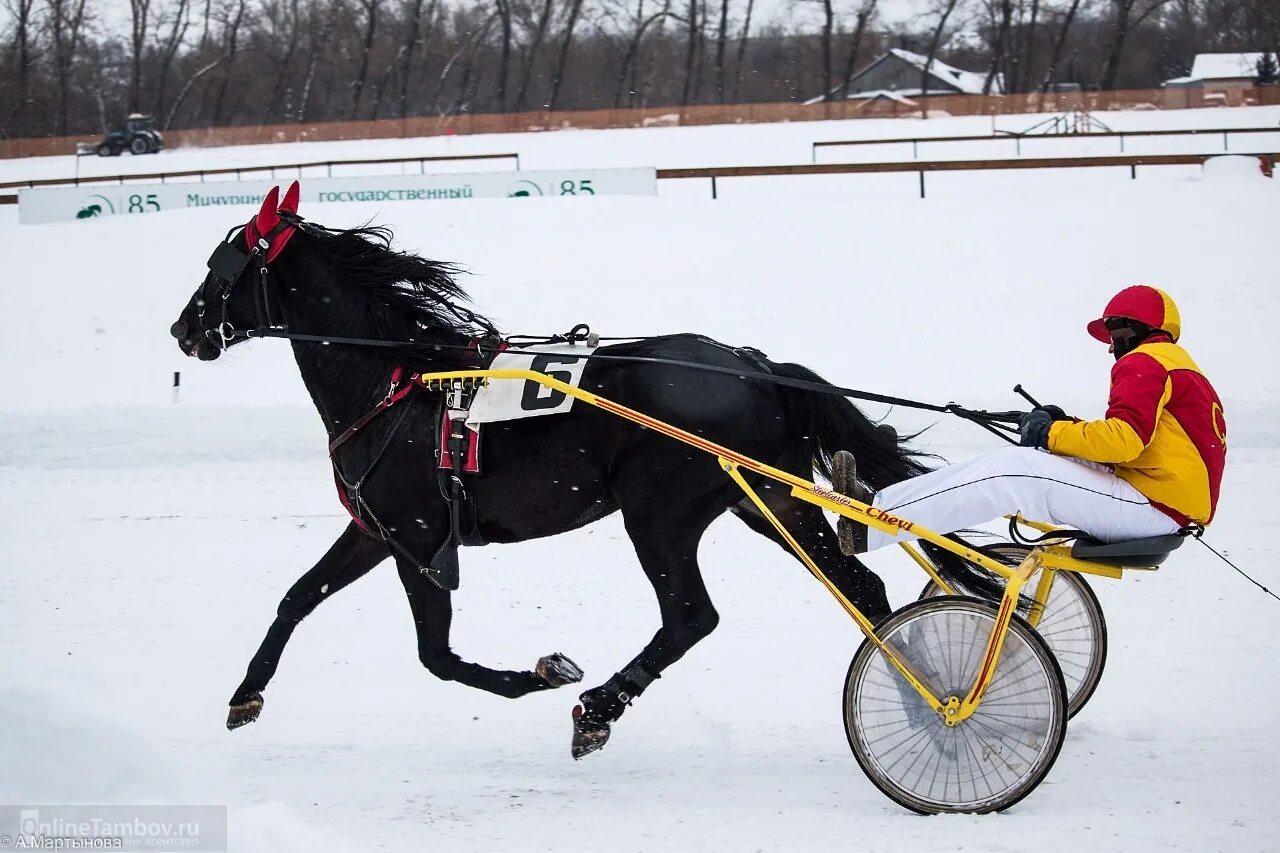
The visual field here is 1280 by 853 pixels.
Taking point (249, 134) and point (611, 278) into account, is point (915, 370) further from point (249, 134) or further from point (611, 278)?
point (249, 134)

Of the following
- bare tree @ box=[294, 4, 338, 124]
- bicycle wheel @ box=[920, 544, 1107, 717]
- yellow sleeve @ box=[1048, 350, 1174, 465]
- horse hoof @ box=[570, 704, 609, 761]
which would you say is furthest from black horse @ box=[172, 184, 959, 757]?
bare tree @ box=[294, 4, 338, 124]

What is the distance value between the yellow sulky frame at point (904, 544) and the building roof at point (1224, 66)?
46.6 meters

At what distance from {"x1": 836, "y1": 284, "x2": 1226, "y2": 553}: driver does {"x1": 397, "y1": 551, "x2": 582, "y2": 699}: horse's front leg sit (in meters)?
1.43

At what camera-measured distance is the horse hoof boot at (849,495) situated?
4.20 meters

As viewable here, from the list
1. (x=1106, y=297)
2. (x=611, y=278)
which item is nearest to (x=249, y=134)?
(x=611, y=278)

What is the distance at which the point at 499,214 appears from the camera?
16.8 meters

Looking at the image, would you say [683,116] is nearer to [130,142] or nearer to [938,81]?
[938,81]

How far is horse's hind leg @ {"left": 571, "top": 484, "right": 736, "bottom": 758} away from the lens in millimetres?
4441

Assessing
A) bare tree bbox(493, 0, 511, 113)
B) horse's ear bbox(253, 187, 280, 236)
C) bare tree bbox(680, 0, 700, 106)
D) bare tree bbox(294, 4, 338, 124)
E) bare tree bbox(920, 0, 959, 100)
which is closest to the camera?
horse's ear bbox(253, 187, 280, 236)

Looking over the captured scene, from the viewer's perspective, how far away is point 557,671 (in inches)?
182

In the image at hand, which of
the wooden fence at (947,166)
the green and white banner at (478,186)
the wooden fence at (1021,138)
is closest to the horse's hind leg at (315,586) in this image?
the green and white banner at (478,186)

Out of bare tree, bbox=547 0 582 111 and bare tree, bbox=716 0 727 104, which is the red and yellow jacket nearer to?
bare tree, bbox=716 0 727 104

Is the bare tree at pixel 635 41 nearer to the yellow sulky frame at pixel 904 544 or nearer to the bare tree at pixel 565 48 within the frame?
the bare tree at pixel 565 48

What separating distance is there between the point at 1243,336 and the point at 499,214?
9267 mm
